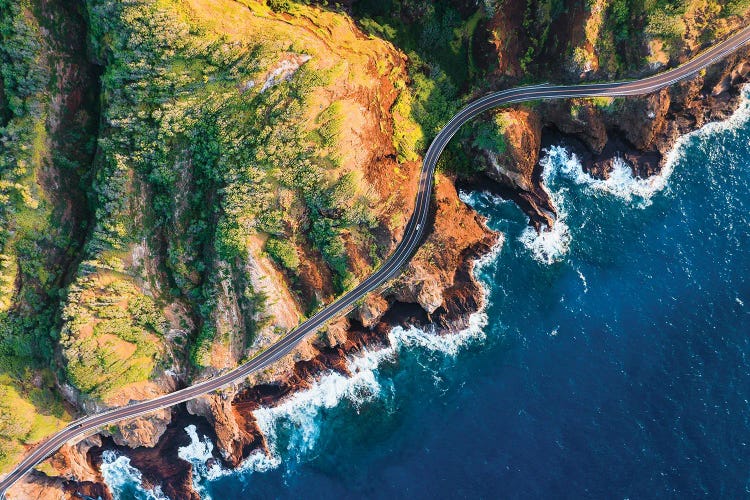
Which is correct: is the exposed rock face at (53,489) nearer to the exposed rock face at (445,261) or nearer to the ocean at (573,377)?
the ocean at (573,377)

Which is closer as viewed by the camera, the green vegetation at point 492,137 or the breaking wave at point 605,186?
the green vegetation at point 492,137

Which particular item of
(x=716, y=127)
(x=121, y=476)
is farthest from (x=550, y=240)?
(x=121, y=476)

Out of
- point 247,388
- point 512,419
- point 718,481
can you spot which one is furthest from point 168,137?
point 718,481

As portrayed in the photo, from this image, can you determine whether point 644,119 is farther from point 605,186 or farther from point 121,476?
point 121,476

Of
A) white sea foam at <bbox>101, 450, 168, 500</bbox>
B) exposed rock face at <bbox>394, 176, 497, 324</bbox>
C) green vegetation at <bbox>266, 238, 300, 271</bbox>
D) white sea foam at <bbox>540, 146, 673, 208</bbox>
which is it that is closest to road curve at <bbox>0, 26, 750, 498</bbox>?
exposed rock face at <bbox>394, 176, 497, 324</bbox>

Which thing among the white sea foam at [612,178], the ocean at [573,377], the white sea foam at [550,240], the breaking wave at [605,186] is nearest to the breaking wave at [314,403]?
the ocean at [573,377]

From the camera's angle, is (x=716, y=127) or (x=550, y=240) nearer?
(x=550, y=240)
